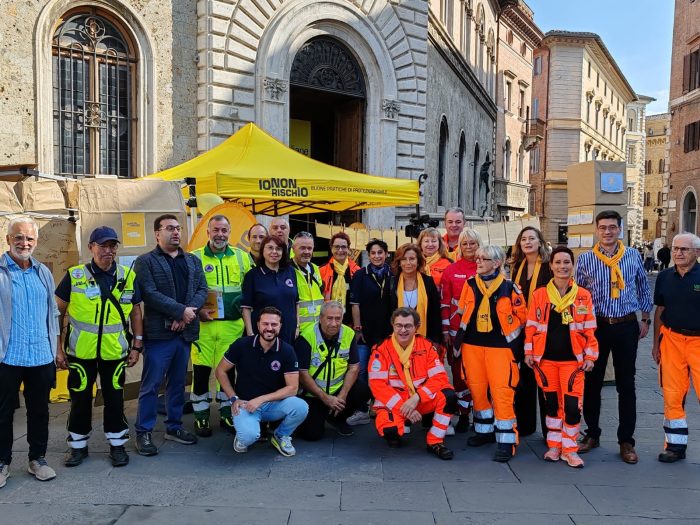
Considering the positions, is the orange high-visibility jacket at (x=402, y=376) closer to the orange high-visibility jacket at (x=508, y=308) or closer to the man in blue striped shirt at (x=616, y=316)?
the orange high-visibility jacket at (x=508, y=308)

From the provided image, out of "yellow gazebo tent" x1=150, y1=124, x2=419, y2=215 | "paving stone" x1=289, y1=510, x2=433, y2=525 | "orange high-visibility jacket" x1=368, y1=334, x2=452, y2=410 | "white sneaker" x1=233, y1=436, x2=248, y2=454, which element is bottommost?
"paving stone" x1=289, y1=510, x2=433, y2=525

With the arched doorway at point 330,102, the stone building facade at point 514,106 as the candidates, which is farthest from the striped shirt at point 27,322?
the stone building facade at point 514,106

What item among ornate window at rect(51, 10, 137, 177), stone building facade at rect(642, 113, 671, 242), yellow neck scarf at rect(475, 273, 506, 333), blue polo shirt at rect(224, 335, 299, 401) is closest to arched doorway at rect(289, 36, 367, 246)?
ornate window at rect(51, 10, 137, 177)

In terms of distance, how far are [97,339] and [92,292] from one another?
37 cm

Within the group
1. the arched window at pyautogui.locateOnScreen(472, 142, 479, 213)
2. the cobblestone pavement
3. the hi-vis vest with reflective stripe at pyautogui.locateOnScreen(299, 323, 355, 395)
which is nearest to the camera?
the cobblestone pavement

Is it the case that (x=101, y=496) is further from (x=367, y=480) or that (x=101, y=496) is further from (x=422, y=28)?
(x=422, y=28)

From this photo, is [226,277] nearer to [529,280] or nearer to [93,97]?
[529,280]

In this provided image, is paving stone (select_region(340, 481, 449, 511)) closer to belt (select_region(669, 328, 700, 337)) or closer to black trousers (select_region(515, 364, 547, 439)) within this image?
black trousers (select_region(515, 364, 547, 439))

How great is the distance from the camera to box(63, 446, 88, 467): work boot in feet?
17.2

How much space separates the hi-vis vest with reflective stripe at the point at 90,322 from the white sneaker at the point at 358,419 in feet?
7.77

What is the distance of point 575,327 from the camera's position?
5.41 meters

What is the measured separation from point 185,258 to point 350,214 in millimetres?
11525

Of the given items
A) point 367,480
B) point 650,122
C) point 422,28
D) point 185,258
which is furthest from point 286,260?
point 650,122

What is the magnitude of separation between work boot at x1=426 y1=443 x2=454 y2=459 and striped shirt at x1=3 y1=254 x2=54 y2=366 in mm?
3170
